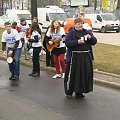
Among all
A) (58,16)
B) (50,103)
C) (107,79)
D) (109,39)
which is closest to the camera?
(50,103)

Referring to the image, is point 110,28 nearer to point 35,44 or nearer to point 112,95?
point 35,44

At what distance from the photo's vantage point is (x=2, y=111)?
6.80 metres

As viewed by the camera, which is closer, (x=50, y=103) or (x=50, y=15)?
(x=50, y=103)

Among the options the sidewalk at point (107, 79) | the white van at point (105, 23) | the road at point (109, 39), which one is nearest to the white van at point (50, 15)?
the white van at point (105, 23)

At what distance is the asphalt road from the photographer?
6.46 m

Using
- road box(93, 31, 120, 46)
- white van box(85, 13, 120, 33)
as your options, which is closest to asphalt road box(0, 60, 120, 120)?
road box(93, 31, 120, 46)

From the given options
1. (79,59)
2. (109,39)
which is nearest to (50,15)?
(109,39)

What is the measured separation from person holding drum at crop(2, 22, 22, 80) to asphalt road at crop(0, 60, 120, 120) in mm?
613

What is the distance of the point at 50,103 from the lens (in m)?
7.43

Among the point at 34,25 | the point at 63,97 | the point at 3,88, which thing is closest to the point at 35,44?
the point at 34,25

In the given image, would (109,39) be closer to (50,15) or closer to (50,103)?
(50,15)

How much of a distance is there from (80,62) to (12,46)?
10.3ft

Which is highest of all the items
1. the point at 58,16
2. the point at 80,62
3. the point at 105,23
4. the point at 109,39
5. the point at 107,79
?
the point at 58,16

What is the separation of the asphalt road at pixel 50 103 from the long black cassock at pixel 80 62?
1.05 ft
